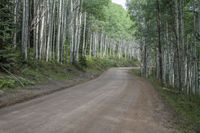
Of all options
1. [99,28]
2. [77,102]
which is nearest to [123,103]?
[77,102]

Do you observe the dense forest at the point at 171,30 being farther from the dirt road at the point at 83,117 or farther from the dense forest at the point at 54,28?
the dirt road at the point at 83,117

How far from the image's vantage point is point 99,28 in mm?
54781

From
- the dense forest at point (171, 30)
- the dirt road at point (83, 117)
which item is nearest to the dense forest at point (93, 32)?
the dense forest at point (171, 30)

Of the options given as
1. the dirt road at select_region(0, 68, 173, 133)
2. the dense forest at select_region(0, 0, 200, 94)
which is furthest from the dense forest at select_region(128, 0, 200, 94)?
the dirt road at select_region(0, 68, 173, 133)

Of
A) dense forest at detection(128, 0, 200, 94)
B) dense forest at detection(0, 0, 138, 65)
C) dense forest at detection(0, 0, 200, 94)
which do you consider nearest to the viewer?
dense forest at detection(0, 0, 200, 94)

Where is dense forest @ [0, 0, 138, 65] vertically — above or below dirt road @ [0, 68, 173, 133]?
above

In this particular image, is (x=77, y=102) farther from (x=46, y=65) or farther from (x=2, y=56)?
(x=46, y=65)

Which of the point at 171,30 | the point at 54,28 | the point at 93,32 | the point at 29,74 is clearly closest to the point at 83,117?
the point at 29,74

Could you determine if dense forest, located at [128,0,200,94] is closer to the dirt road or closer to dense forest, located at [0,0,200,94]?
dense forest, located at [0,0,200,94]

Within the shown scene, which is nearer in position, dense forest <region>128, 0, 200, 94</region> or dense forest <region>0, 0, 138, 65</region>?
dense forest <region>0, 0, 138, 65</region>

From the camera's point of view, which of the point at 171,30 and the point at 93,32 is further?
the point at 93,32

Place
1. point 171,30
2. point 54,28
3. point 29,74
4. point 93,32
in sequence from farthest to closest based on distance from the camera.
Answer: point 93,32, point 54,28, point 171,30, point 29,74

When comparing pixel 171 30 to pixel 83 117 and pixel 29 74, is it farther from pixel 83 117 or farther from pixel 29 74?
pixel 83 117

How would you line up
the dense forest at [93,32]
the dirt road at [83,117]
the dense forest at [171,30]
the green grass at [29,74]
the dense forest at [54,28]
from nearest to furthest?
the dirt road at [83,117] → the green grass at [29,74] → the dense forest at [93,32] → the dense forest at [54,28] → the dense forest at [171,30]
